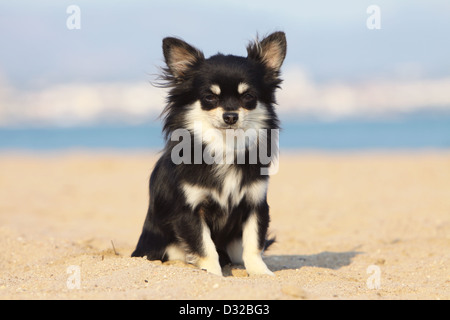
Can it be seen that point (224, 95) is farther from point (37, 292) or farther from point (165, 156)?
point (37, 292)

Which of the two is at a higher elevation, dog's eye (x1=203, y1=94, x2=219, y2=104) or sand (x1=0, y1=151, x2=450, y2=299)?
Answer: dog's eye (x1=203, y1=94, x2=219, y2=104)

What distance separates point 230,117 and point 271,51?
853mm

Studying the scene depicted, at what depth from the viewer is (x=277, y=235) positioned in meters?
7.60

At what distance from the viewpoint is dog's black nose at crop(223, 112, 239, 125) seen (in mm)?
4340

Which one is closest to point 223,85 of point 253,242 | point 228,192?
point 228,192

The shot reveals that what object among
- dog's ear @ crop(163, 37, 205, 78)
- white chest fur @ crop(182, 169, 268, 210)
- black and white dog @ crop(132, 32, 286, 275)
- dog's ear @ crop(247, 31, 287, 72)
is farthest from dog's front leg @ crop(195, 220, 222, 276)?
dog's ear @ crop(247, 31, 287, 72)

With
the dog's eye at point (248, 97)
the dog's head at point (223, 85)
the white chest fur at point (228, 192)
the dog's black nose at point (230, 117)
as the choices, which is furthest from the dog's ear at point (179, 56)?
the white chest fur at point (228, 192)

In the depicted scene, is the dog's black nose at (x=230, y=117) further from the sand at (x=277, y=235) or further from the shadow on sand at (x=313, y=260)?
the shadow on sand at (x=313, y=260)

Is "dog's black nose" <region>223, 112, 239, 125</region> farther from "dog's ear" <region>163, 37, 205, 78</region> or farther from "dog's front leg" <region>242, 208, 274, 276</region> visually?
"dog's front leg" <region>242, 208, 274, 276</region>

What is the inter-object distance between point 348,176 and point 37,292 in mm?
10044

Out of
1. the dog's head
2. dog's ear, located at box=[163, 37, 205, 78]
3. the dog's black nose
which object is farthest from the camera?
dog's ear, located at box=[163, 37, 205, 78]

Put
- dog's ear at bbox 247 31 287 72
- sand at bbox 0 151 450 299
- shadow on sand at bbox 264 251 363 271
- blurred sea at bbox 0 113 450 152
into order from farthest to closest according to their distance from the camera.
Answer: blurred sea at bbox 0 113 450 152, shadow on sand at bbox 264 251 363 271, dog's ear at bbox 247 31 287 72, sand at bbox 0 151 450 299
